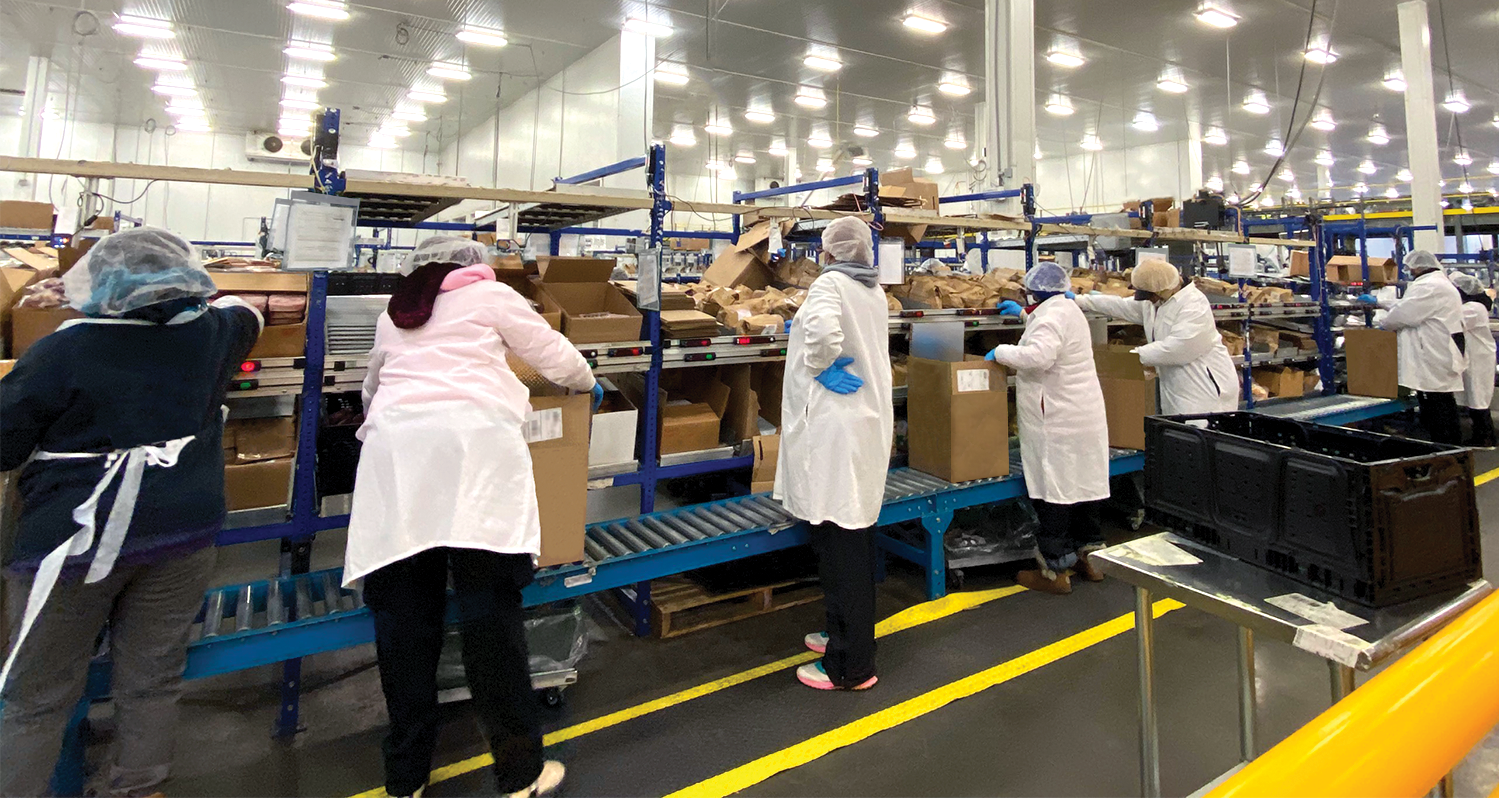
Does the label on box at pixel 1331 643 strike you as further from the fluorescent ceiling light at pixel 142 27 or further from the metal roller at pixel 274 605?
the fluorescent ceiling light at pixel 142 27

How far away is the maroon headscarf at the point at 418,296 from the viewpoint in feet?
7.04

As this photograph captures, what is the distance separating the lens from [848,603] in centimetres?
283

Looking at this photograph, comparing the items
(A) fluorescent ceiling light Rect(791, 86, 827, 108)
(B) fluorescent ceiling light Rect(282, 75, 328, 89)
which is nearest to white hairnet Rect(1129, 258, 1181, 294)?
(A) fluorescent ceiling light Rect(791, 86, 827, 108)

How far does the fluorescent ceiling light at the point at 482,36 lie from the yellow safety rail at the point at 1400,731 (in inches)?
431

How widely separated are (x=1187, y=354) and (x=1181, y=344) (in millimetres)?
94

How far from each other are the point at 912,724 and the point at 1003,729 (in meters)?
0.33

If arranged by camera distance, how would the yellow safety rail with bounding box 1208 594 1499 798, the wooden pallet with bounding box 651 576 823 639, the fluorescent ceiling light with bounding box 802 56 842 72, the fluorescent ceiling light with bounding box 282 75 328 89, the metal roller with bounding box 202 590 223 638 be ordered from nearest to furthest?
the yellow safety rail with bounding box 1208 594 1499 798, the metal roller with bounding box 202 590 223 638, the wooden pallet with bounding box 651 576 823 639, the fluorescent ceiling light with bounding box 802 56 842 72, the fluorescent ceiling light with bounding box 282 75 328 89

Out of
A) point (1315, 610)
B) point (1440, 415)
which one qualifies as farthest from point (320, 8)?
point (1440, 415)

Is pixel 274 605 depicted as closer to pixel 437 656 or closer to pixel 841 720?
pixel 437 656

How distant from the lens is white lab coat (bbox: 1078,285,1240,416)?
4.37 meters

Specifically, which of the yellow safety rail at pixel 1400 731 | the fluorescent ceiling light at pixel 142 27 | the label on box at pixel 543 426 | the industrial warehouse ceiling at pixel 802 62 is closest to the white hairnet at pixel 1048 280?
the label on box at pixel 543 426

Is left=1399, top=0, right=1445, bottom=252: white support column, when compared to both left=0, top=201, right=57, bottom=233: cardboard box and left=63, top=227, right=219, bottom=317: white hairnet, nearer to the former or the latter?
left=63, top=227, right=219, bottom=317: white hairnet

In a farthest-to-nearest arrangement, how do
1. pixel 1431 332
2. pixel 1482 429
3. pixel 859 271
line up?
pixel 1482 429
pixel 1431 332
pixel 859 271

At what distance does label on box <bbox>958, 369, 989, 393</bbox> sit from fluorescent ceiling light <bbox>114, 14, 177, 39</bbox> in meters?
11.2
